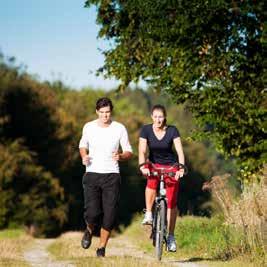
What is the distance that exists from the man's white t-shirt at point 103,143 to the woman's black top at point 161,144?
0.33 meters

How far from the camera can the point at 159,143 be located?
11.9m

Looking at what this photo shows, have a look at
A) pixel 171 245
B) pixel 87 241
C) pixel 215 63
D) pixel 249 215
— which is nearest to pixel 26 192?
pixel 215 63

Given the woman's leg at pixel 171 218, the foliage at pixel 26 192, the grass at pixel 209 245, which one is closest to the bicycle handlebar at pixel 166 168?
the woman's leg at pixel 171 218

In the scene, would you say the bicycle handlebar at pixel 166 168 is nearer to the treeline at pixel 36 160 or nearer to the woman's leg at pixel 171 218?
the woman's leg at pixel 171 218

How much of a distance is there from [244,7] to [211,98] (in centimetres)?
276

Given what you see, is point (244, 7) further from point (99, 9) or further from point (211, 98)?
point (99, 9)

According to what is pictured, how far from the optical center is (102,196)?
12156 mm

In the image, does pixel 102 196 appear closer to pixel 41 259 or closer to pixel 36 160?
pixel 41 259

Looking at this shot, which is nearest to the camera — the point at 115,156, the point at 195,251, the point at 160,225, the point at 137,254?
the point at 115,156

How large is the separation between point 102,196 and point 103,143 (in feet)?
2.91

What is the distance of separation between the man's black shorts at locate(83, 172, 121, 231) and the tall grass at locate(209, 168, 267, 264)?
2.18m

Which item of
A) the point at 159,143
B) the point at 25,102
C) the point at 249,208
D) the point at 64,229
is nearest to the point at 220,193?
the point at 249,208

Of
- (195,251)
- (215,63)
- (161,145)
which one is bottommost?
(195,251)

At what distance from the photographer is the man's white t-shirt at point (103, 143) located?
11766mm
